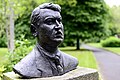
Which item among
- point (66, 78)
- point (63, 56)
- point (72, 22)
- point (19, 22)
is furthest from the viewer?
point (19, 22)

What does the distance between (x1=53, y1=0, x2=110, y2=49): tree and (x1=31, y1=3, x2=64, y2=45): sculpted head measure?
57.4 feet

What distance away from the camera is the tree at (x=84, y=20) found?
71.5 feet

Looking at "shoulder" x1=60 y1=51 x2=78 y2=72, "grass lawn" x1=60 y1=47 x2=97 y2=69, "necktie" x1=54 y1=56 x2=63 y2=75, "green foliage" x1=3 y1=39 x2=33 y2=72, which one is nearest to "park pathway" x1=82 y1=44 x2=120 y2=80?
"grass lawn" x1=60 y1=47 x2=97 y2=69

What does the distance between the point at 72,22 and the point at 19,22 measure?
209 inches

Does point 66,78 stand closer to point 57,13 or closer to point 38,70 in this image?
point 38,70

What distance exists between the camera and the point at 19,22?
80.1ft

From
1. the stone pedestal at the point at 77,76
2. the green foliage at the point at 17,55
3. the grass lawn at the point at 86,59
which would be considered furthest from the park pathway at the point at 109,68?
the stone pedestal at the point at 77,76

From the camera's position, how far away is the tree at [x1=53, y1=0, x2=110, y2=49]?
21781 millimetres

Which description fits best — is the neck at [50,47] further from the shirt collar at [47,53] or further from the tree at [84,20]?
the tree at [84,20]

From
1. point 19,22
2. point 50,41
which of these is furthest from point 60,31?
point 19,22

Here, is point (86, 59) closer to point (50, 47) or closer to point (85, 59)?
point (85, 59)

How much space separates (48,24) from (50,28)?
9cm

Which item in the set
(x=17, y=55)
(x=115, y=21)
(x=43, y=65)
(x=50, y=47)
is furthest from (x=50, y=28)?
(x=115, y=21)

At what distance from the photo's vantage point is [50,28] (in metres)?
4.08
